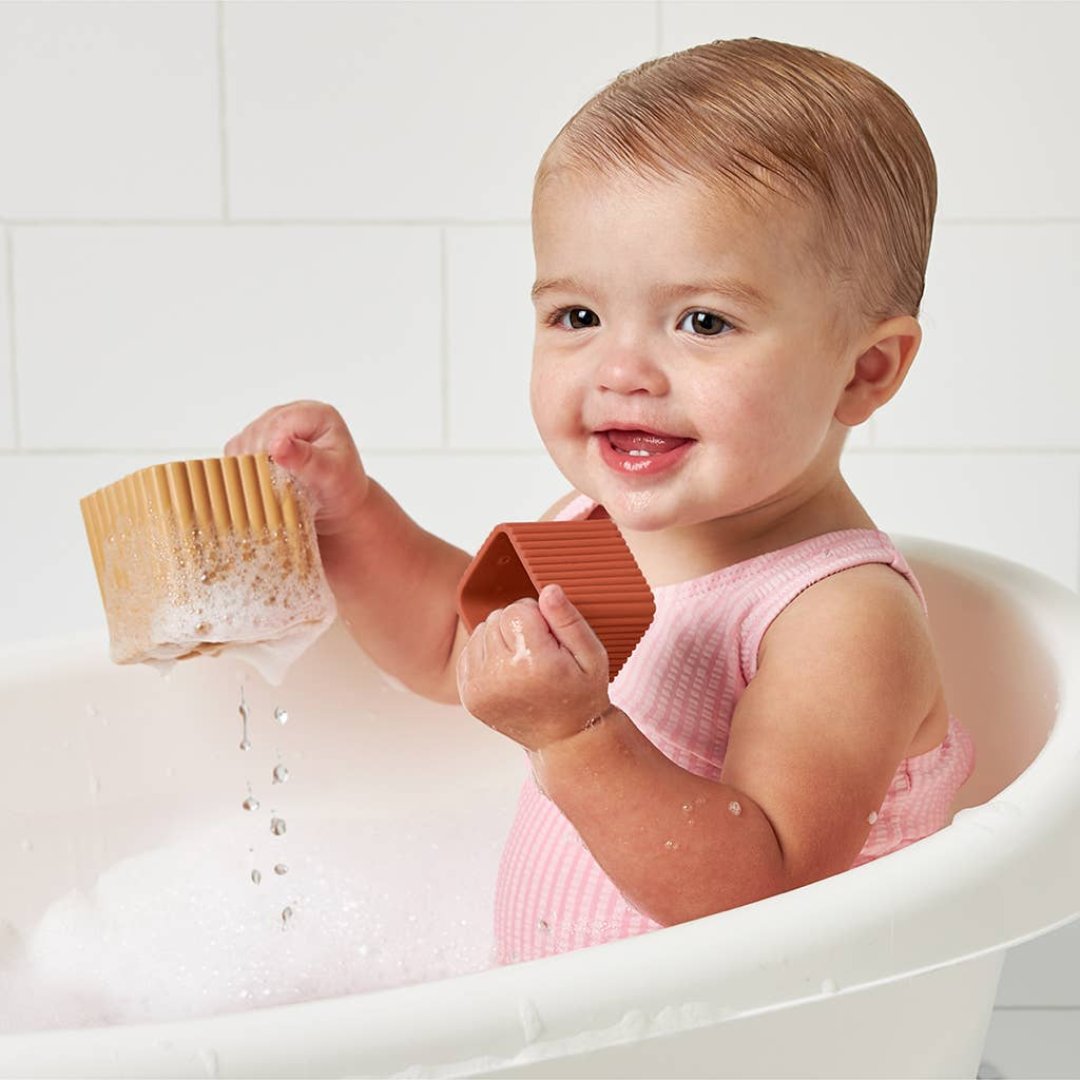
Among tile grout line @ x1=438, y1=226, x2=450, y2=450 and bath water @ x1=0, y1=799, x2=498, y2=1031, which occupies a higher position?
tile grout line @ x1=438, y1=226, x2=450, y2=450

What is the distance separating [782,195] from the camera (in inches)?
32.7

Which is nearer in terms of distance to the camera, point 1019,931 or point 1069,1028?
point 1019,931

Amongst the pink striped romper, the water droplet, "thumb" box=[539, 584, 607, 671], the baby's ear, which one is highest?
the baby's ear

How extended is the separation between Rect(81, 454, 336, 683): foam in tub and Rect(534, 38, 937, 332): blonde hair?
25 centimetres

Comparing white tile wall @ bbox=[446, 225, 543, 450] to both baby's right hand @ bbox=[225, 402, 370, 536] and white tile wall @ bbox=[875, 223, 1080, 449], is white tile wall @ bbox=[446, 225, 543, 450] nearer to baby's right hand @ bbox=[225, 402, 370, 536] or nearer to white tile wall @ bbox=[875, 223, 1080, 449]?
white tile wall @ bbox=[875, 223, 1080, 449]

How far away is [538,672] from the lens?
2.38ft

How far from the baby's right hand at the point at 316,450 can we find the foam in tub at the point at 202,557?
72 mm

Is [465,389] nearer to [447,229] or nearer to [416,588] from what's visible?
[447,229]

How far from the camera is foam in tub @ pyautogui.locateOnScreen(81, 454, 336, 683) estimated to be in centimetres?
95

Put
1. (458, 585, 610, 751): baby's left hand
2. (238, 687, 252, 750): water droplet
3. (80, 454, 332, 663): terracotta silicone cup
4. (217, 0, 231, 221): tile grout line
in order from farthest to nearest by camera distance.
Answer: (217, 0, 231, 221): tile grout line → (238, 687, 252, 750): water droplet → (80, 454, 332, 663): terracotta silicone cup → (458, 585, 610, 751): baby's left hand

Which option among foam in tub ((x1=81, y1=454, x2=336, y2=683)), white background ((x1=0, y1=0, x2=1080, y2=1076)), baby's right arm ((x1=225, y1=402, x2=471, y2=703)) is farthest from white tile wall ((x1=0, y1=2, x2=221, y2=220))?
foam in tub ((x1=81, y1=454, x2=336, y2=683))

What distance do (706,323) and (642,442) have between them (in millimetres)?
69

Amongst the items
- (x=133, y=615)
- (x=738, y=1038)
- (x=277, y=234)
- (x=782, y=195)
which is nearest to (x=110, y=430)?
(x=277, y=234)

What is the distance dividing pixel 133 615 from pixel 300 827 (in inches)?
13.5
